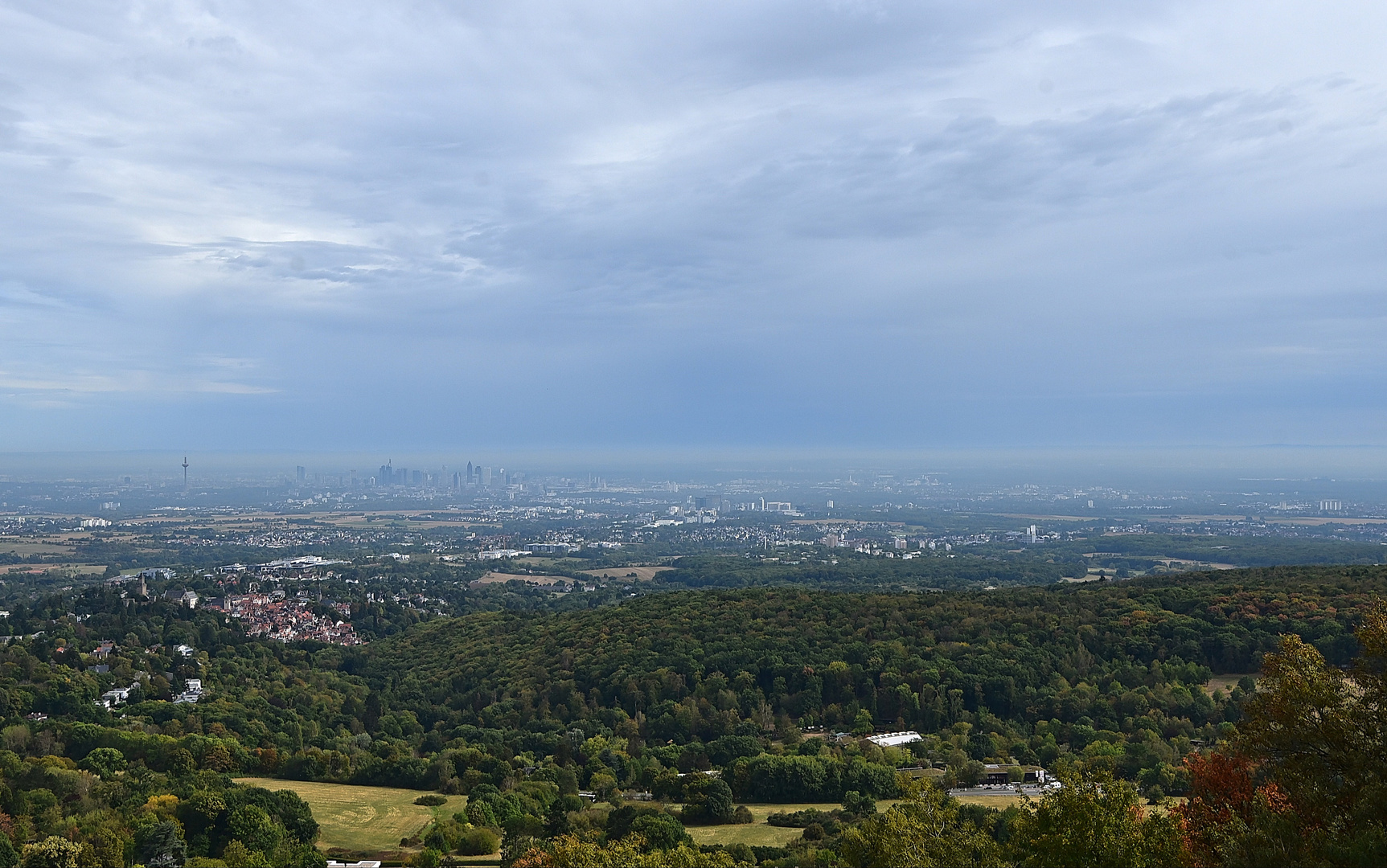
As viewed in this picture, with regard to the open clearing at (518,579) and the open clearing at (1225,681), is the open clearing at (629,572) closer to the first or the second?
the open clearing at (518,579)

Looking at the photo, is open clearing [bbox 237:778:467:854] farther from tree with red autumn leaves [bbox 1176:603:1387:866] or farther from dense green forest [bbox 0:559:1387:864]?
tree with red autumn leaves [bbox 1176:603:1387:866]

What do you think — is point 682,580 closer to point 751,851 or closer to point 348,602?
point 348,602

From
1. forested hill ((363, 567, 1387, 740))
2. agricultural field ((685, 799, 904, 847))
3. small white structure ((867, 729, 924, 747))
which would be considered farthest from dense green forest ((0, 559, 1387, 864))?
small white structure ((867, 729, 924, 747))

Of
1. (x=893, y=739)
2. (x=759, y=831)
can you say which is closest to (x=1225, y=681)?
(x=893, y=739)

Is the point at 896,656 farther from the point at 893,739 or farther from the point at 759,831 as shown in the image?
the point at 759,831

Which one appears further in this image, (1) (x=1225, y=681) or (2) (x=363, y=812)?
(1) (x=1225, y=681)

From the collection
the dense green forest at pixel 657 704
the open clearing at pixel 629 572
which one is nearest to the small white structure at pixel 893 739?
the dense green forest at pixel 657 704

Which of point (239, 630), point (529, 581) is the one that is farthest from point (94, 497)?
point (239, 630)
